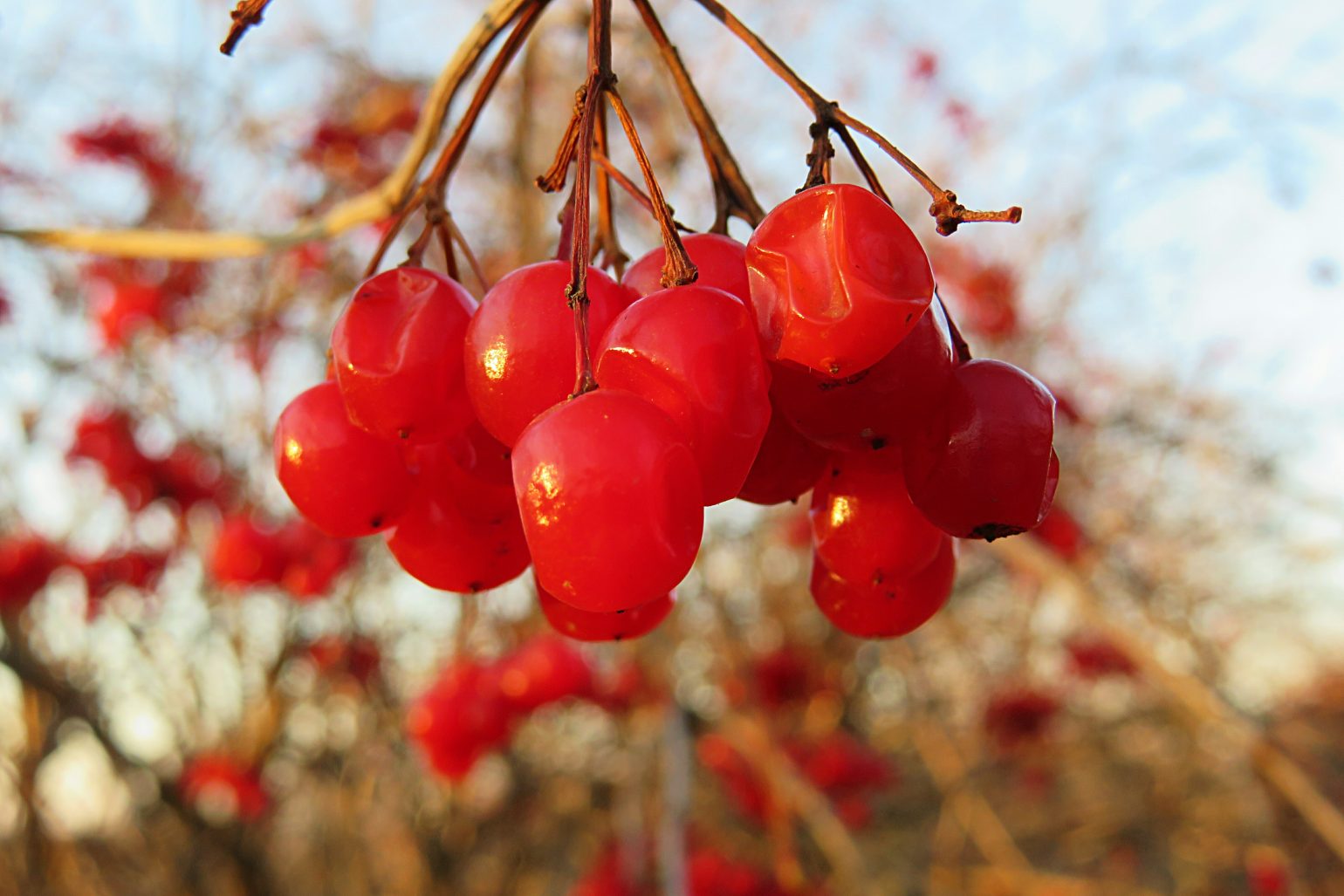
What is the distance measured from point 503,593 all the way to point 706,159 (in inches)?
118

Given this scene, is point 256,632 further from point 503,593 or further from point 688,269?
point 688,269

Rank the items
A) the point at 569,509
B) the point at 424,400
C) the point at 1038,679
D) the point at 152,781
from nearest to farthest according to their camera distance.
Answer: the point at 569,509, the point at 424,400, the point at 152,781, the point at 1038,679

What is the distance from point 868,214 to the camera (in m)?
0.49

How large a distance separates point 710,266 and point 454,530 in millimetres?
248

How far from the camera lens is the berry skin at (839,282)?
474mm

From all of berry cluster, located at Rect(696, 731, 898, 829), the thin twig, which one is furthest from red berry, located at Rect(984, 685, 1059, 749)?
the thin twig

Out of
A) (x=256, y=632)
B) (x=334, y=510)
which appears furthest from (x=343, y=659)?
(x=334, y=510)

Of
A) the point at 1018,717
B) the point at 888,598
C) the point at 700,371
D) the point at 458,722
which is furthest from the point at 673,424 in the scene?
the point at 1018,717

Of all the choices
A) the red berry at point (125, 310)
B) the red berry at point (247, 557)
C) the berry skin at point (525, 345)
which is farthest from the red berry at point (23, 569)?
the berry skin at point (525, 345)

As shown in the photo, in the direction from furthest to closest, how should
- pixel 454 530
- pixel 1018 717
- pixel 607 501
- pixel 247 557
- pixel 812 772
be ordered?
pixel 1018 717 → pixel 812 772 → pixel 247 557 → pixel 454 530 → pixel 607 501

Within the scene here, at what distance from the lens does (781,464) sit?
59 cm

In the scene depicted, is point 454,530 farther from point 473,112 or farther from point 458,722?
point 458,722

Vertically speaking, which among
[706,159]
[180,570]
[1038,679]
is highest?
[706,159]

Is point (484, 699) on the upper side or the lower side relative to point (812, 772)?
upper
